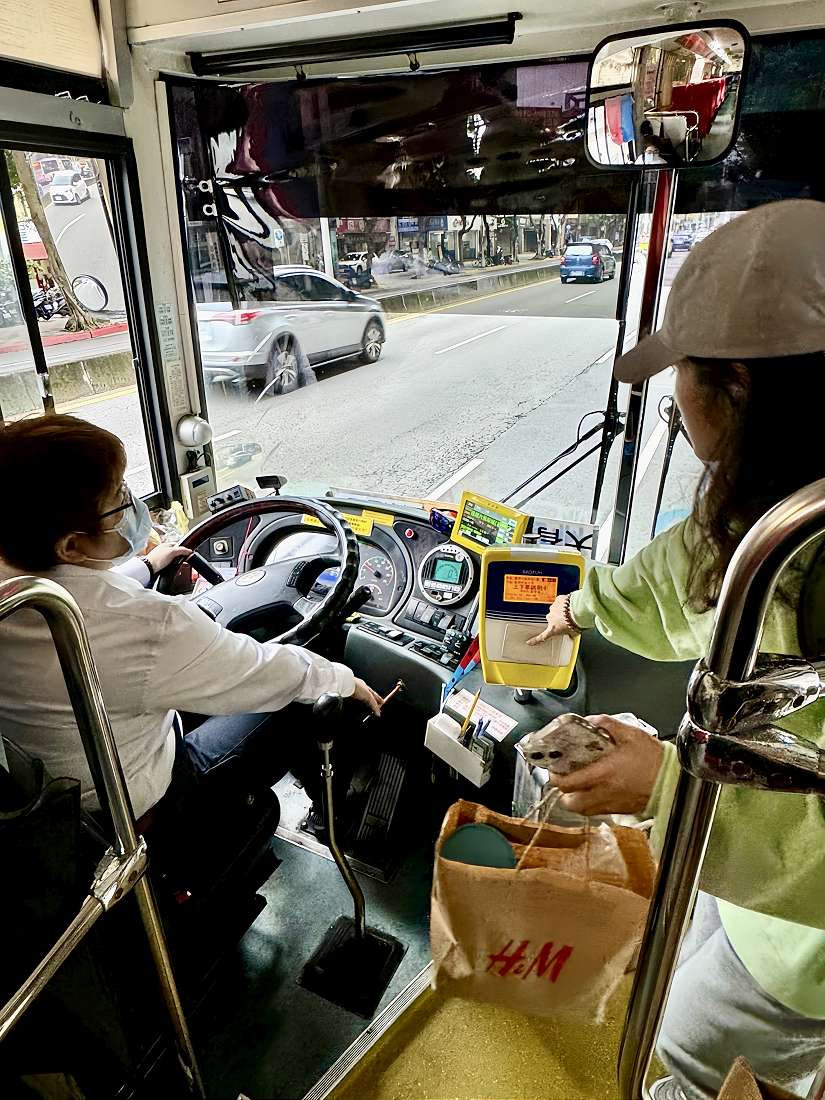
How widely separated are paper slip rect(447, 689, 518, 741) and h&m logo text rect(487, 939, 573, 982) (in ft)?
2.40

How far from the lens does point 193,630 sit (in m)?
1.44

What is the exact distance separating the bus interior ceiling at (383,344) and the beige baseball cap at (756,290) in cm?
110

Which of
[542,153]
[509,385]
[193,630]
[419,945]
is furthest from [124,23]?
[419,945]

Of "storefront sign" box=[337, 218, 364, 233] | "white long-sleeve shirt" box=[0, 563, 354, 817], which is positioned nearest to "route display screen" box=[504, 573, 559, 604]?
"white long-sleeve shirt" box=[0, 563, 354, 817]

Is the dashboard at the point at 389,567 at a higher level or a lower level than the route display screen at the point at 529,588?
lower

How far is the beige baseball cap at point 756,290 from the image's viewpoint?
0.96m

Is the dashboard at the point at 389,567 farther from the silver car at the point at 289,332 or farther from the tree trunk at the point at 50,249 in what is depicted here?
the tree trunk at the point at 50,249

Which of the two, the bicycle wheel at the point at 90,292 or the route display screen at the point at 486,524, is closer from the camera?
the route display screen at the point at 486,524

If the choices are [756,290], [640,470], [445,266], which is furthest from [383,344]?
[756,290]

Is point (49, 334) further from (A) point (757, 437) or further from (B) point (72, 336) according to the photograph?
(A) point (757, 437)

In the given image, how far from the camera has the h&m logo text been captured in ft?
3.55

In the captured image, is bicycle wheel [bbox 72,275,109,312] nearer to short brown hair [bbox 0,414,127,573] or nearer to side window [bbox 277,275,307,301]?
side window [bbox 277,275,307,301]

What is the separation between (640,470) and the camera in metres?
2.38

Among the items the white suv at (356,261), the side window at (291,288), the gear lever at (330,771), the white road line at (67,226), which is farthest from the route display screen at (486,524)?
the white road line at (67,226)
